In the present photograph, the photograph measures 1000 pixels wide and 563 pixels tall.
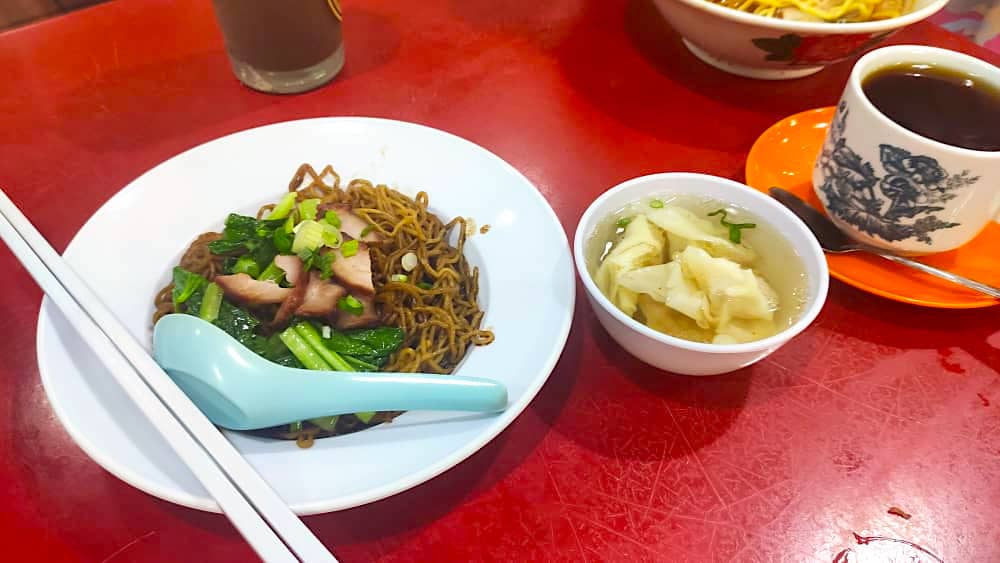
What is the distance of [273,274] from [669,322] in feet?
2.14

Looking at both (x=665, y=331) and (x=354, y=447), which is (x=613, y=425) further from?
(x=354, y=447)

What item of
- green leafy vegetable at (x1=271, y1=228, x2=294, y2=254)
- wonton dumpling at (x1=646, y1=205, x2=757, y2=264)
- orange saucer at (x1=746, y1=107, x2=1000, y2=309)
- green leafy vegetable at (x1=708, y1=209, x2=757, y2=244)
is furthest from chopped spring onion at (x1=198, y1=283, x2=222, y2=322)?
orange saucer at (x1=746, y1=107, x2=1000, y2=309)

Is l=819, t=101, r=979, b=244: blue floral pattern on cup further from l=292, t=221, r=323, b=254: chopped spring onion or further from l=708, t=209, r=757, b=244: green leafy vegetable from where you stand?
l=292, t=221, r=323, b=254: chopped spring onion

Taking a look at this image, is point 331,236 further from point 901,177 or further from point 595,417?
point 901,177

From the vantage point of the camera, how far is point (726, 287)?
0.90 m

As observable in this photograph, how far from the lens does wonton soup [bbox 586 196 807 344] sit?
0.90m

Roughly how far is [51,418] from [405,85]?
3.41 ft

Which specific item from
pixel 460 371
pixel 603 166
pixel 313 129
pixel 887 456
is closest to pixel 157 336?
pixel 460 371

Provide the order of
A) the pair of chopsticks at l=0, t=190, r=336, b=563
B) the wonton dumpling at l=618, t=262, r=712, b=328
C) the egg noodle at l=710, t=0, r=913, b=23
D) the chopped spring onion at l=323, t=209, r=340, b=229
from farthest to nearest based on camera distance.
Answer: the egg noodle at l=710, t=0, r=913, b=23 < the chopped spring onion at l=323, t=209, r=340, b=229 < the wonton dumpling at l=618, t=262, r=712, b=328 < the pair of chopsticks at l=0, t=190, r=336, b=563

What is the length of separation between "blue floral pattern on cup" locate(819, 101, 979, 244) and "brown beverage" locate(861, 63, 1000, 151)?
0.31ft

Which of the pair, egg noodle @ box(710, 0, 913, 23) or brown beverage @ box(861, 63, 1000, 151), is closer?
brown beverage @ box(861, 63, 1000, 151)

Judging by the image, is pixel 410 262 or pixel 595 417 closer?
pixel 595 417

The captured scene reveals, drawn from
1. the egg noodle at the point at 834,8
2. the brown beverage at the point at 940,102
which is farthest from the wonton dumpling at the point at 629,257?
the egg noodle at the point at 834,8

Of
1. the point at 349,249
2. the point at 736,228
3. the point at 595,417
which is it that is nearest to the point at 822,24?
the point at 736,228
